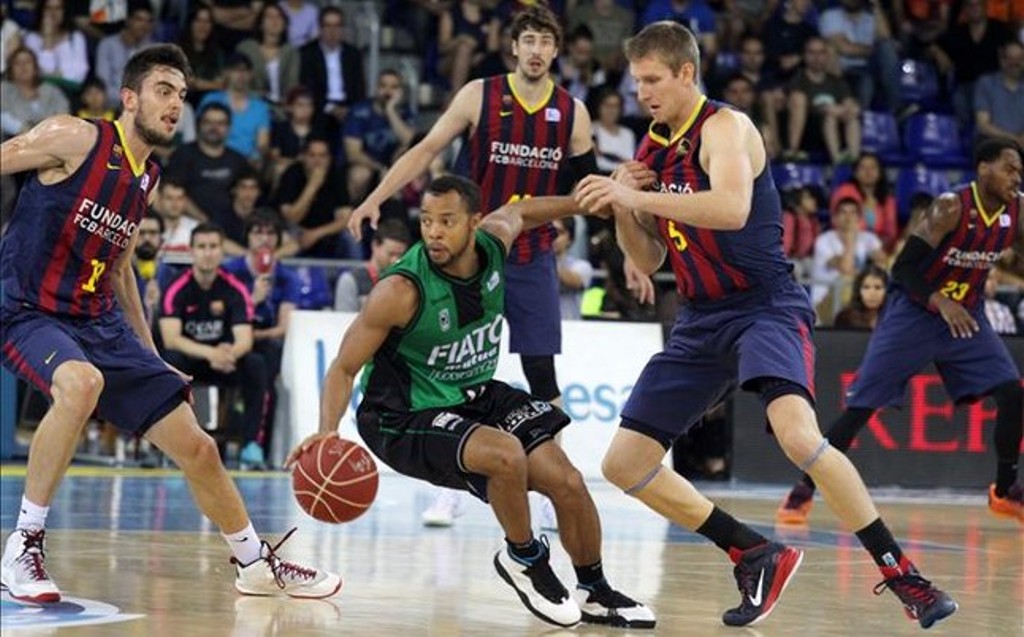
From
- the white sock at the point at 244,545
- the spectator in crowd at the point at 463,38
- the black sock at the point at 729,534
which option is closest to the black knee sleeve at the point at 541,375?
the black sock at the point at 729,534

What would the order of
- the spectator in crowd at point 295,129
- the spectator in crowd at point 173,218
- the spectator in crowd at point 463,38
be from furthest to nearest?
1. the spectator in crowd at point 463,38
2. the spectator in crowd at point 295,129
3. the spectator in crowd at point 173,218

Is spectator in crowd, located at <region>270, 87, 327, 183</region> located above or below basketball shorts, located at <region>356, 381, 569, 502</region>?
above

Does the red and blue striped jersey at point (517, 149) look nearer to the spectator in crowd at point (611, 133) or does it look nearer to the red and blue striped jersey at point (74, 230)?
the red and blue striped jersey at point (74, 230)

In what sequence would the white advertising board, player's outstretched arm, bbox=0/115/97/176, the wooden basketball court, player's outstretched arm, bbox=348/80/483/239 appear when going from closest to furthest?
the wooden basketball court
player's outstretched arm, bbox=0/115/97/176
player's outstretched arm, bbox=348/80/483/239
the white advertising board

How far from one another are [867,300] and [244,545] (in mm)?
8061

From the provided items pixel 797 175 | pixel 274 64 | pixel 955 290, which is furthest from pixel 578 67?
pixel 955 290

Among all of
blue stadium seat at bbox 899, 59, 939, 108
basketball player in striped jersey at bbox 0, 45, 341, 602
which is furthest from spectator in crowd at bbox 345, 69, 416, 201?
basketball player in striped jersey at bbox 0, 45, 341, 602

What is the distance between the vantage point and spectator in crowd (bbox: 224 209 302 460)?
1383 cm

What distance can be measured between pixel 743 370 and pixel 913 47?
13905 mm

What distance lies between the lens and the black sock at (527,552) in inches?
269

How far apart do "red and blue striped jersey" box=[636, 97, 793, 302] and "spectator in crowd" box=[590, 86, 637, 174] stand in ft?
30.0

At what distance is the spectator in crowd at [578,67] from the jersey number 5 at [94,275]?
10619mm

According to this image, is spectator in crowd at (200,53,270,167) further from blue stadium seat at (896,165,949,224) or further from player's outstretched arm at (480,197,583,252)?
player's outstretched arm at (480,197,583,252)

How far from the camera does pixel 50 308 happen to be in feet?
23.5
